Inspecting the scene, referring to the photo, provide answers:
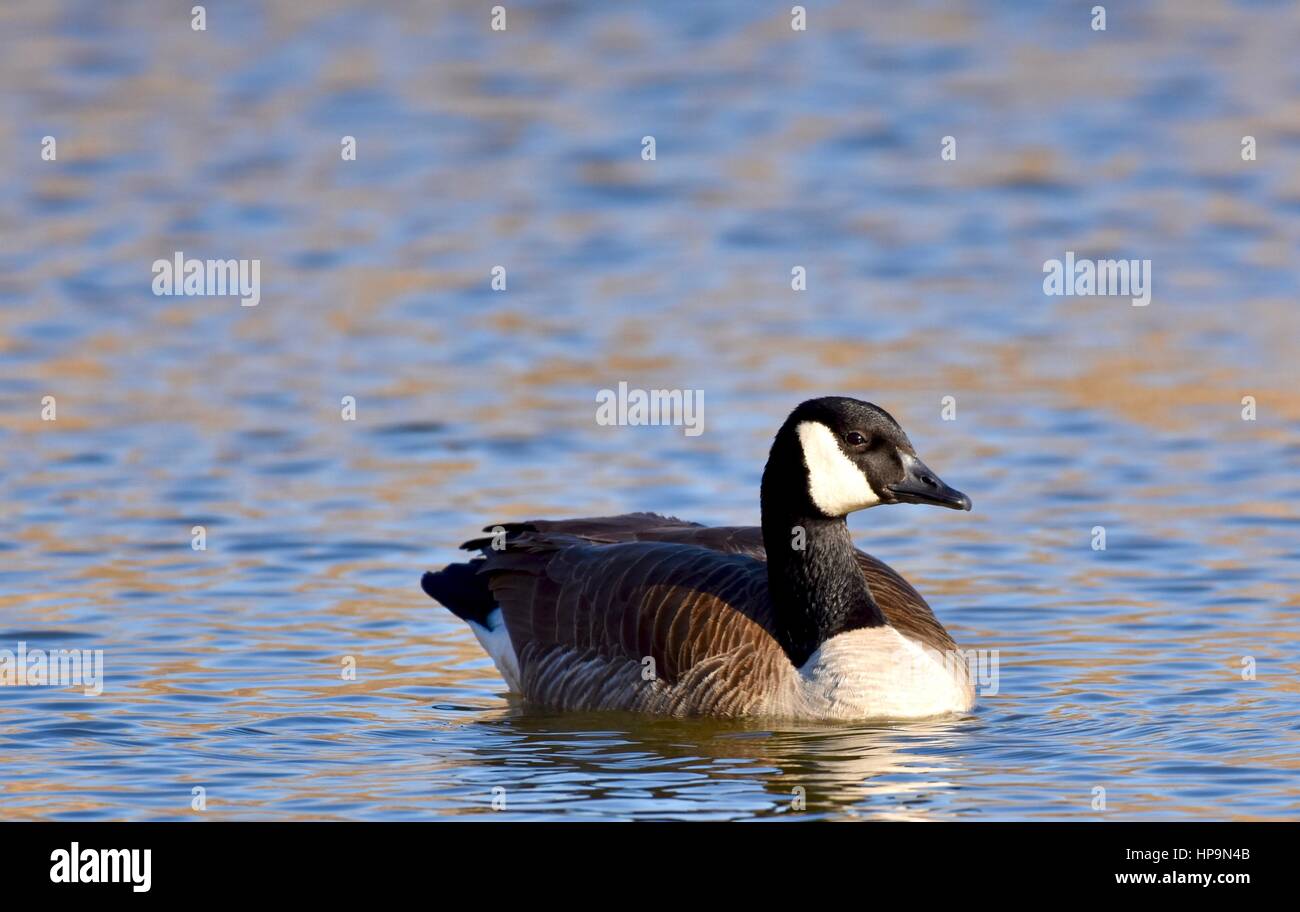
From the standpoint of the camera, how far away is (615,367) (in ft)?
59.4

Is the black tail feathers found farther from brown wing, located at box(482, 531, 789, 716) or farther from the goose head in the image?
the goose head

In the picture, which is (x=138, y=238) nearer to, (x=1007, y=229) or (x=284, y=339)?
(x=284, y=339)

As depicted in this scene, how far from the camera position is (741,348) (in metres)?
18.5

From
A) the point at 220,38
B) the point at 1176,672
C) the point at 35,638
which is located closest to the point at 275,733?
the point at 35,638

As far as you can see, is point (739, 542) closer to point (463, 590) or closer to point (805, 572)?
point (805, 572)

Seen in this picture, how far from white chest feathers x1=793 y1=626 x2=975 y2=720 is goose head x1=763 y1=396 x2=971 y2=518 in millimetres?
678

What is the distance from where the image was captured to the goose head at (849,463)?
11.1 m

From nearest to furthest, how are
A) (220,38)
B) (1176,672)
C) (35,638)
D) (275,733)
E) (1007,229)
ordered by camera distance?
(275,733)
(1176,672)
(35,638)
(1007,229)
(220,38)

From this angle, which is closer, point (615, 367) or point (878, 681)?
point (878, 681)

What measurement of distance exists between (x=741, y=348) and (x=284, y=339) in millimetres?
4060

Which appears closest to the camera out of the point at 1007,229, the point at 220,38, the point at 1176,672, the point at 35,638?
the point at 1176,672

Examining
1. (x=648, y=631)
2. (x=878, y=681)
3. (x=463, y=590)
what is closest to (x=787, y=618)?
(x=878, y=681)

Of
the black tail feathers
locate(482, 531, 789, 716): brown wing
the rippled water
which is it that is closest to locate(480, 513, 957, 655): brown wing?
locate(482, 531, 789, 716): brown wing

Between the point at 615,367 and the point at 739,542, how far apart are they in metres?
6.22
